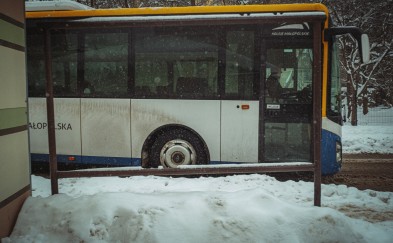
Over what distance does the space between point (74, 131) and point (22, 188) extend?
10.5 ft

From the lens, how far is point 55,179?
13.0ft

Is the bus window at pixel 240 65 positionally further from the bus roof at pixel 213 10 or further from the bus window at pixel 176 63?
the bus roof at pixel 213 10

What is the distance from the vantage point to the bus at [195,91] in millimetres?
6301

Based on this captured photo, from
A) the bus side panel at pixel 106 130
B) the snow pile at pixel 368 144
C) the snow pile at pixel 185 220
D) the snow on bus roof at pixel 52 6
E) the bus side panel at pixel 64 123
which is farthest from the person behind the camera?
the snow pile at pixel 368 144

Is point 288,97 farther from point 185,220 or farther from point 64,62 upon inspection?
point 64,62

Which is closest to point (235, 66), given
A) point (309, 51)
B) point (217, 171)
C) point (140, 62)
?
point (309, 51)

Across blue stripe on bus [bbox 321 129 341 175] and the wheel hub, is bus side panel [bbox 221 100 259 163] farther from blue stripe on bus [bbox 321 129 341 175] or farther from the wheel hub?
blue stripe on bus [bbox 321 129 341 175]

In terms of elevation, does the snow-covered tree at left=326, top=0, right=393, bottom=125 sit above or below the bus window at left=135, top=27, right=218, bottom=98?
above

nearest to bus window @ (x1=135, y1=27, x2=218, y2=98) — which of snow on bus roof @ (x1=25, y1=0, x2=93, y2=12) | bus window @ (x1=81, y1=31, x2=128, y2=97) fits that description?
bus window @ (x1=81, y1=31, x2=128, y2=97)

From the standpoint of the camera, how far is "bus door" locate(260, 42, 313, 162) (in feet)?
20.6

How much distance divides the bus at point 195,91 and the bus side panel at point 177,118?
0.06 ft

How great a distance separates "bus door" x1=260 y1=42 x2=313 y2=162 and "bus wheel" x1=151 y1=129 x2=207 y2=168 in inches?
48.0

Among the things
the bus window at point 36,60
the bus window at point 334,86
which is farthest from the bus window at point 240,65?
the bus window at point 36,60

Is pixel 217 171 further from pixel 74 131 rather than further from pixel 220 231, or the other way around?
pixel 74 131
